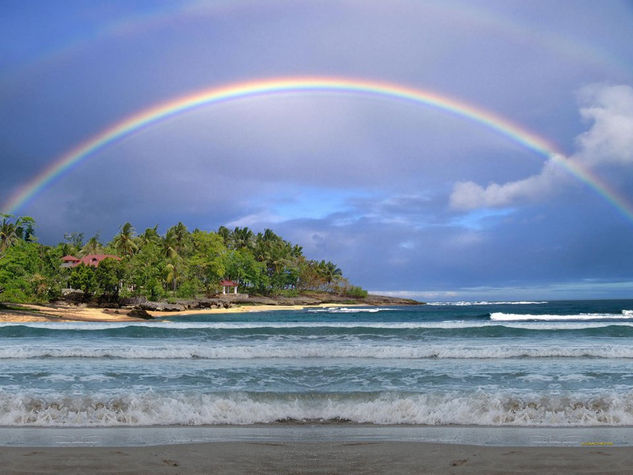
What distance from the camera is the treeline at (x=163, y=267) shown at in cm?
6394

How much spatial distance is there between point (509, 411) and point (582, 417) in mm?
1337

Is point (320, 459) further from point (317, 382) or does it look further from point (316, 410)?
point (317, 382)

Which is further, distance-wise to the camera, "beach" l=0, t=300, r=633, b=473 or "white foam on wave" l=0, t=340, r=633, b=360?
"white foam on wave" l=0, t=340, r=633, b=360

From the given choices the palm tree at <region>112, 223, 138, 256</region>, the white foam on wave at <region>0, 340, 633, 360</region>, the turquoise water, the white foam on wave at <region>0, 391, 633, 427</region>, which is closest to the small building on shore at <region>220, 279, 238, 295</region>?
the palm tree at <region>112, 223, 138, 256</region>

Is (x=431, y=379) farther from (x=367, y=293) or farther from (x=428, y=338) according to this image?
(x=367, y=293)

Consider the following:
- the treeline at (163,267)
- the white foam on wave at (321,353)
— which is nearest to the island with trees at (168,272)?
the treeline at (163,267)

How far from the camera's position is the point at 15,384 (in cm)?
1409

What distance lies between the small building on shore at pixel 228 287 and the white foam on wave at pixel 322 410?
103m

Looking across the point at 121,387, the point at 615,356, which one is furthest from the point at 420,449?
the point at 615,356

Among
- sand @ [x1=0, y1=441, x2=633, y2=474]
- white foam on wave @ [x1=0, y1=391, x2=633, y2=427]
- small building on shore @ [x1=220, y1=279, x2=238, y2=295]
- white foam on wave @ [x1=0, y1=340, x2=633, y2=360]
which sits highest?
small building on shore @ [x1=220, y1=279, x2=238, y2=295]

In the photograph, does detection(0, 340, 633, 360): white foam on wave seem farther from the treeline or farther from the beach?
the treeline

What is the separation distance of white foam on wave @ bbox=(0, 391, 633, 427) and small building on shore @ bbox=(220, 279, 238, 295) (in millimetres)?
102834

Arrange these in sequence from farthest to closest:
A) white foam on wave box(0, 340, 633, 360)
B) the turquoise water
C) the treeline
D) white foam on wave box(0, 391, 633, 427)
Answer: the treeline < white foam on wave box(0, 340, 633, 360) < the turquoise water < white foam on wave box(0, 391, 633, 427)

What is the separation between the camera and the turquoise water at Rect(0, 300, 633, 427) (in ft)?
34.8
